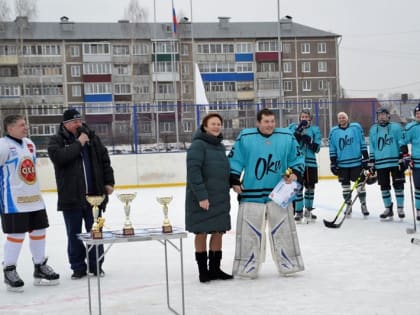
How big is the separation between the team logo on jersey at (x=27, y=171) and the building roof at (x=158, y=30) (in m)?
42.5

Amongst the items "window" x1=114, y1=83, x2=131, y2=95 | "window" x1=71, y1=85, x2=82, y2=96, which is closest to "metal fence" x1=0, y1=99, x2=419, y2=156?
"window" x1=114, y1=83, x2=131, y2=95

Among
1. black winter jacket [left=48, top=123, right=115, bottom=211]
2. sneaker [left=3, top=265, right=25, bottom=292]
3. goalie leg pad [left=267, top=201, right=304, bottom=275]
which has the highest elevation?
black winter jacket [left=48, top=123, right=115, bottom=211]

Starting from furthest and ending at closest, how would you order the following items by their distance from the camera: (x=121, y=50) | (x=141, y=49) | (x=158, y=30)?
(x=158, y=30), (x=121, y=50), (x=141, y=49)

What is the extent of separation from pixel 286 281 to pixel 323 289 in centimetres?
42

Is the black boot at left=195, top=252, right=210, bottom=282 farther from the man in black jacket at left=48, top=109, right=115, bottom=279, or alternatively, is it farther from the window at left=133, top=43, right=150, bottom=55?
the window at left=133, top=43, right=150, bottom=55

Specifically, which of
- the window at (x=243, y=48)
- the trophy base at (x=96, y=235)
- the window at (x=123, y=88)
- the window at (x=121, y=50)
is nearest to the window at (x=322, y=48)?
the window at (x=243, y=48)

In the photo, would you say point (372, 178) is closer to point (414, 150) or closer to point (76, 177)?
point (414, 150)

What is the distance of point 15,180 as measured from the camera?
5426 millimetres

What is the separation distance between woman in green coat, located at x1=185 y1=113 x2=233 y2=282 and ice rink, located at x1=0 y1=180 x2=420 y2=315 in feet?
1.41

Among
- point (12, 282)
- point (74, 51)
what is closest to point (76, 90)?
point (74, 51)

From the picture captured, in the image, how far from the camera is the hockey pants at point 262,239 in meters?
5.50

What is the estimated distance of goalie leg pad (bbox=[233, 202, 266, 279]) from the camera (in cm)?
549

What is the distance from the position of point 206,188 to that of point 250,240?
0.59 m

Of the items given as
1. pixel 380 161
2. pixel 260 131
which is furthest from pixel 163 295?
pixel 380 161
